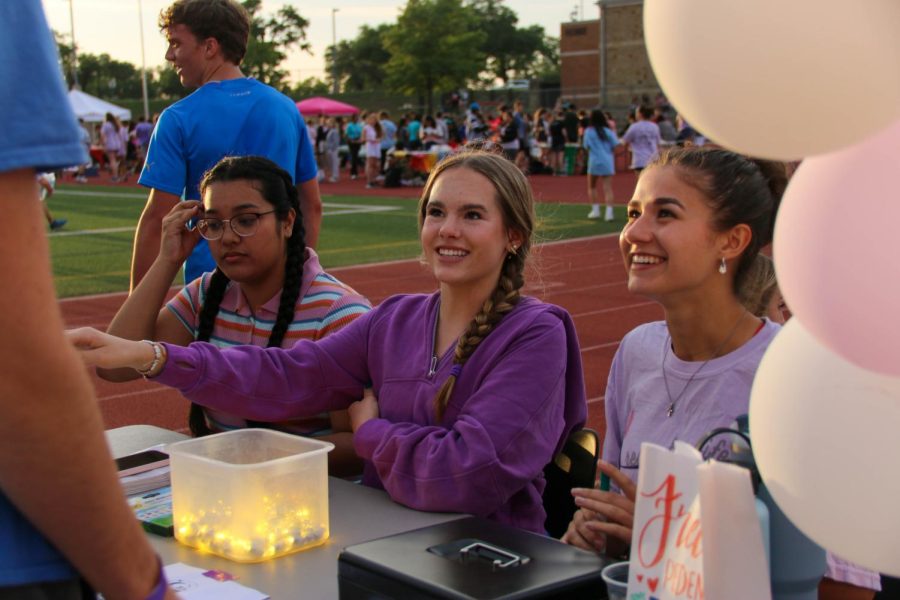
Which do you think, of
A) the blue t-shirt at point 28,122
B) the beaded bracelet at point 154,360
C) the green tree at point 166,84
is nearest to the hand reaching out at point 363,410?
the beaded bracelet at point 154,360

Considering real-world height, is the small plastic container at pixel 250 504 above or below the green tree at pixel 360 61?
below

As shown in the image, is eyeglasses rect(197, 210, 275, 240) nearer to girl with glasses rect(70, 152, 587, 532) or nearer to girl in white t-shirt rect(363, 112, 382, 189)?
girl with glasses rect(70, 152, 587, 532)

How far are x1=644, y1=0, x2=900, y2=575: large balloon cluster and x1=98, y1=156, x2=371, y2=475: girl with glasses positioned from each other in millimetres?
1750

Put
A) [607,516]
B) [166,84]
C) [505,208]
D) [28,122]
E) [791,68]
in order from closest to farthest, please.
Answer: [28,122] < [791,68] < [607,516] < [505,208] < [166,84]

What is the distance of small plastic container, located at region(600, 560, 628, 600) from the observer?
1562 millimetres

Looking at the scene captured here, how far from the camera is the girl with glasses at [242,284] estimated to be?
3.10m

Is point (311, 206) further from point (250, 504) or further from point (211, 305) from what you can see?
point (250, 504)

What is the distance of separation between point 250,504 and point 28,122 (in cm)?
107

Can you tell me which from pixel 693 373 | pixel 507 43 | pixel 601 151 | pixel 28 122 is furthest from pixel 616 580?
pixel 507 43

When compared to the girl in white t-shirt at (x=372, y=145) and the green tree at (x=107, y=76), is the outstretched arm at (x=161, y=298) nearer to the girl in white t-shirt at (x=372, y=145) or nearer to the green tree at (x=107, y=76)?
the girl in white t-shirt at (x=372, y=145)

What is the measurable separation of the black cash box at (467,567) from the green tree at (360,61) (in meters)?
86.9

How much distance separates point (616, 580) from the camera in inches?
63.0

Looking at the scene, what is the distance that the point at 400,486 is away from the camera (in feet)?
7.54

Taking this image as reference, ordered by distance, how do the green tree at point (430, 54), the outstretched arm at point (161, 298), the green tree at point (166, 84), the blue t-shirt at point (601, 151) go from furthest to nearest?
the green tree at point (166, 84)
the green tree at point (430, 54)
the blue t-shirt at point (601, 151)
the outstretched arm at point (161, 298)
